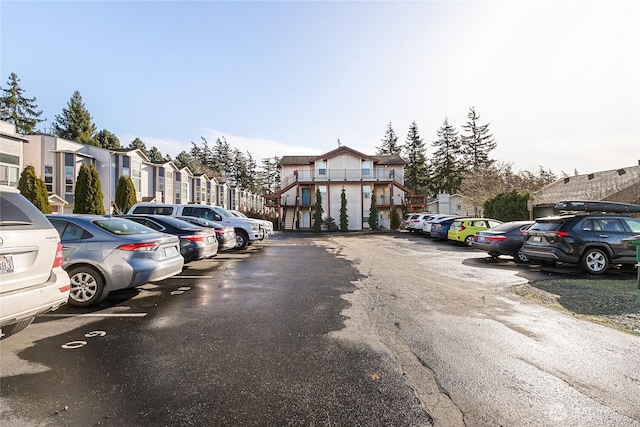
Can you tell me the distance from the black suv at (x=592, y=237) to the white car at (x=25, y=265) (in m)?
10.7

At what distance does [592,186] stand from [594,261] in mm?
30866

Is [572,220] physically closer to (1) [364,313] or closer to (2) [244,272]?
(1) [364,313]

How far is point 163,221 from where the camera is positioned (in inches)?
383

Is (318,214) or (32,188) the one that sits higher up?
(32,188)

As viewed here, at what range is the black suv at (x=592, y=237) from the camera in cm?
893

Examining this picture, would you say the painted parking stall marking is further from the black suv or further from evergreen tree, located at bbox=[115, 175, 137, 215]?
evergreen tree, located at bbox=[115, 175, 137, 215]

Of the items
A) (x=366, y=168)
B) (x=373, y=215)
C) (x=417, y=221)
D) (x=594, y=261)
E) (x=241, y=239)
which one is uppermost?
(x=366, y=168)

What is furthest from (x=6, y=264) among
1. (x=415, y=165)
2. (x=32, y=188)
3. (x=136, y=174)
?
(x=415, y=165)

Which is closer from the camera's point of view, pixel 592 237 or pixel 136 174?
pixel 592 237

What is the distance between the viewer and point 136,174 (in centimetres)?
3806

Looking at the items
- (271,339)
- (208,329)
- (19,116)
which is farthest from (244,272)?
(19,116)

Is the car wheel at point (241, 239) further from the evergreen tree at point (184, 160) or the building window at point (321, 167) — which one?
the evergreen tree at point (184, 160)

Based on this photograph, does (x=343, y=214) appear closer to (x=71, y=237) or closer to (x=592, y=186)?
(x=592, y=186)

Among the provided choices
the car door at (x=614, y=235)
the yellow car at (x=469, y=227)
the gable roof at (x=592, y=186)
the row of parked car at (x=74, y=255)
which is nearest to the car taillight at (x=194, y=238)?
the row of parked car at (x=74, y=255)
